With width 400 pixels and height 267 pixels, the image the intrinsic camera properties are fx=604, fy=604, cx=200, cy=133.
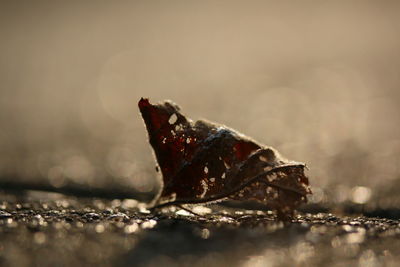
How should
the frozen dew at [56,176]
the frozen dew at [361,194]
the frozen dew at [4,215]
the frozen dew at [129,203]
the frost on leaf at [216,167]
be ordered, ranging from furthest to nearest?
1. the frozen dew at [56,176]
2. the frozen dew at [361,194]
3. the frozen dew at [129,203]
4. the frozen dew at [4,215]
5. the frost on leaf at [216,167]

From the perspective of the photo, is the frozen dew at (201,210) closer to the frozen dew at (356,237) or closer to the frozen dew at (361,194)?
the frozen dew at (356,237)

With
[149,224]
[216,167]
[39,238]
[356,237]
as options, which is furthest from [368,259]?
[39,238]

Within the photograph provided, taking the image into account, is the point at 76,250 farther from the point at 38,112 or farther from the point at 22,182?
the point at 38,112

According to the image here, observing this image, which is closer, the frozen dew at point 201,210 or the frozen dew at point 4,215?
the frozen dew at point 4,215

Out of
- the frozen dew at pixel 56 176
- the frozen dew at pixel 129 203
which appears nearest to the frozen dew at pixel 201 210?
the frozen dew at pixel 129 203

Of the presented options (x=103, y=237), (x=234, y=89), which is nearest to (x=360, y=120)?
(x=234, y=89)

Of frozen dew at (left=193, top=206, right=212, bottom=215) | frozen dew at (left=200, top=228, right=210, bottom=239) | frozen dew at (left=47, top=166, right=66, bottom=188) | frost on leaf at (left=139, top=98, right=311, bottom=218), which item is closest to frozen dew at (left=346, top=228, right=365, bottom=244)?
frost on leaf at (left=139, top=98, right=311, bottom=218)

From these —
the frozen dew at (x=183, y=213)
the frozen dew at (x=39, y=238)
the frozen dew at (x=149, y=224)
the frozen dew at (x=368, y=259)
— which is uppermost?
the frozen dew at (x=183, y=213)
